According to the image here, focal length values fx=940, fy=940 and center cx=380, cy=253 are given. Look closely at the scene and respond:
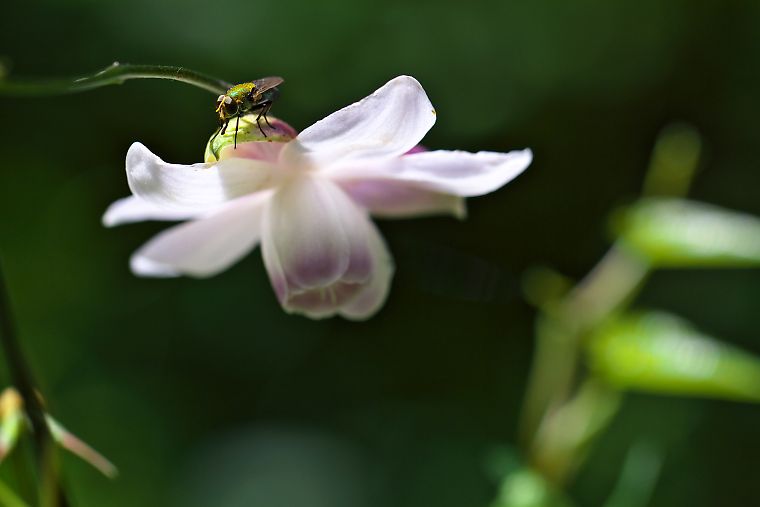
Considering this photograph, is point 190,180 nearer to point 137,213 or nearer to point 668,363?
point 137,213

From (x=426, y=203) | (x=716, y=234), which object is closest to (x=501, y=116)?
(x=716, y=234)

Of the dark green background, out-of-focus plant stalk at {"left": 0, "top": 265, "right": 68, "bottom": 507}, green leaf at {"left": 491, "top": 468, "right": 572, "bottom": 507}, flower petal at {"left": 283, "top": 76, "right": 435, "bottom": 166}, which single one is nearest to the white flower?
flower petal at {"left": 283, "top": 76, "right": 435, "bottom": 166}

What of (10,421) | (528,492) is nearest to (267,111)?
(10,421)

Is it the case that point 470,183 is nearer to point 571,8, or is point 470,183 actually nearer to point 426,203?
point 426,203

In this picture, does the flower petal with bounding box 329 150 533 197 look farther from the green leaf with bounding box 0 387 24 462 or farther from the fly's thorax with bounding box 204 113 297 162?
the green leaf with bounding box 0 387 24 462

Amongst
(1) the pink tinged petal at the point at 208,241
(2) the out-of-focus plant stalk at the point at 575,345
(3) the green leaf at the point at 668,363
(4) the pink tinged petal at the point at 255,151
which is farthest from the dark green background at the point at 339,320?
(4) the pink tinged petal at the point at 255,151

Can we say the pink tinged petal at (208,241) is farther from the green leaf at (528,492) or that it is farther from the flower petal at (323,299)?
the green leaf at (528,492)
